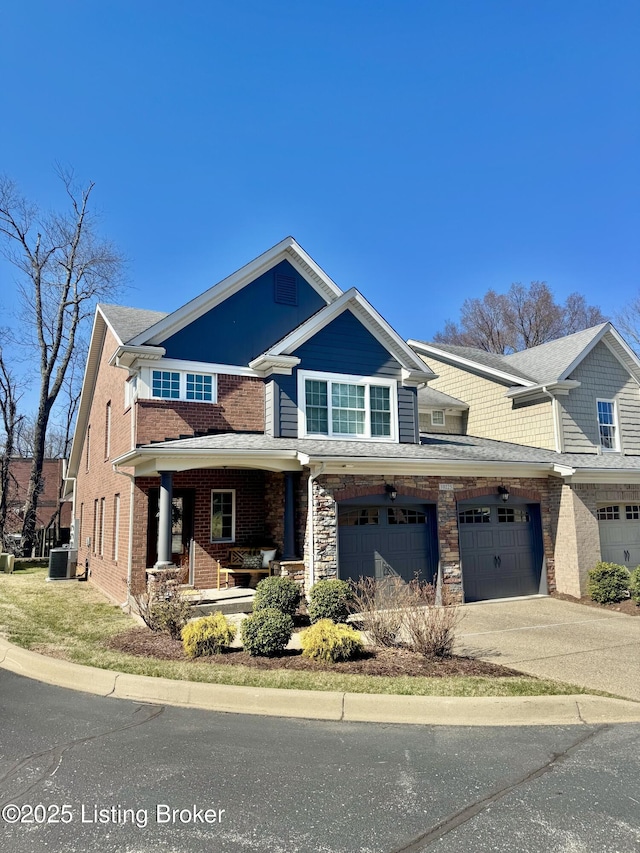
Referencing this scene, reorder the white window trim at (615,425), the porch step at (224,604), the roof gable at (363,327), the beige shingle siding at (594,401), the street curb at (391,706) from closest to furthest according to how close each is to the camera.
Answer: the street curb at (391,706) < the porch step at (224,604) < the roof gable at (363,327) < the beige shingle siding at (594,401) < the white window trim at (615,425)

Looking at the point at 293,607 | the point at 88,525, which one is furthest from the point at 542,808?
the point at 88,525

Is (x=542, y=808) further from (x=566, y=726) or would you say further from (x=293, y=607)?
(x=293, y=607)

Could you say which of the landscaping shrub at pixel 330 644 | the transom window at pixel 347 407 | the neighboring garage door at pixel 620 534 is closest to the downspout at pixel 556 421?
the neighboring garage door at pixel 620 534

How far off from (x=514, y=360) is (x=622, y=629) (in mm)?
11921

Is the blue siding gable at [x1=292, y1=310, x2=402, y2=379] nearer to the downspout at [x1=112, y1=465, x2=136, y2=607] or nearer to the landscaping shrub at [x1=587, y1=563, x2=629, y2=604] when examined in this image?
the downspout at [x1=112, y1=465, x2=136, y2=607]

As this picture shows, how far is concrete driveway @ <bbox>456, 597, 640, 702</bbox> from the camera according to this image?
7684mm

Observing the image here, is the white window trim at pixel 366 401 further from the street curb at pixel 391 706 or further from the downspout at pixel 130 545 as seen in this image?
the street curb at pixel 391 706

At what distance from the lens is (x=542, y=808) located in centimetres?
414

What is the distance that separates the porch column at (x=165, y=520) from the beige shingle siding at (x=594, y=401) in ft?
38.3

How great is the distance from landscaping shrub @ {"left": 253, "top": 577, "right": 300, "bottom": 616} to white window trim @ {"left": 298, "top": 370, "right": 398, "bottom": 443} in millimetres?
4580

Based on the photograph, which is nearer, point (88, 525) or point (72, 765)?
point (72, 765)

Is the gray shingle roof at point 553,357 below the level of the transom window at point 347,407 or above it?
above

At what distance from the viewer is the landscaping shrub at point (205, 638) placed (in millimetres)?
8164

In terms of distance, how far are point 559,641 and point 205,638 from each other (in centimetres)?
603
